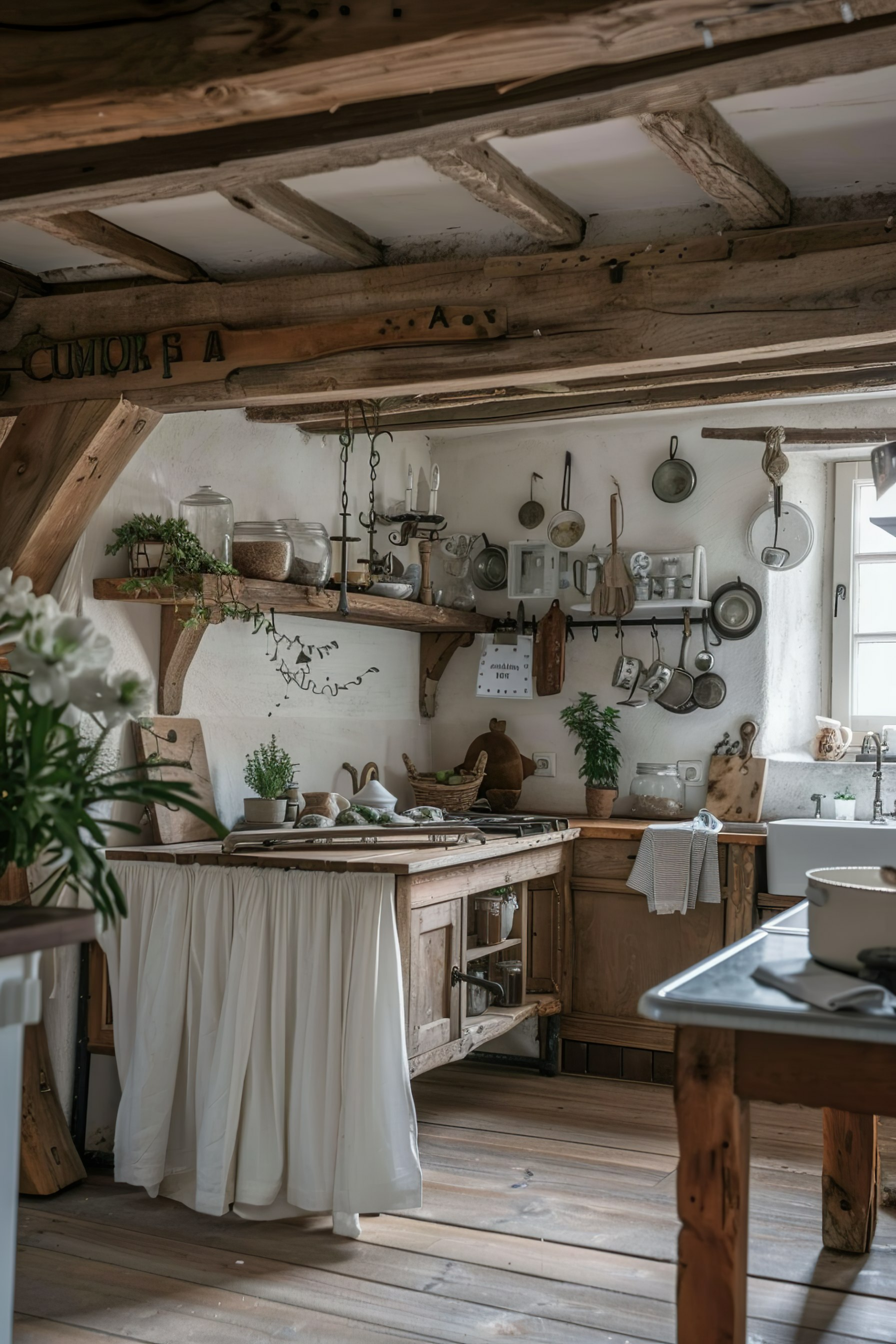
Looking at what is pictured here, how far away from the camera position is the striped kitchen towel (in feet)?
14.4

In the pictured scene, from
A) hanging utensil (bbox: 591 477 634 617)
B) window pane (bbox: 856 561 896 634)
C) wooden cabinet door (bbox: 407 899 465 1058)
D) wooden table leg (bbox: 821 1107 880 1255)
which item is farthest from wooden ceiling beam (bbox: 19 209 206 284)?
window pane (bbox: 856 561 896 634)

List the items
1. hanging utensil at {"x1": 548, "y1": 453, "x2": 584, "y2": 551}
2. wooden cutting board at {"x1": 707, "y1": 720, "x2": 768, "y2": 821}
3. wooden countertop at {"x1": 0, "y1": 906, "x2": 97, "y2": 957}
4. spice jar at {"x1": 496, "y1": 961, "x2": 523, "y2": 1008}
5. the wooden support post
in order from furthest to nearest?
hanging utensil at {"x1": 548, "y1": 453, "x2": 584, "y2": 551}, wooden cutting board at {"x1": 707, "y1": 720, "x2": 768, "y2": 821}, spice jar at {"x1": 496, "y1": 961, "x2": 523, "y2": 1008}, the wooden support post, wooden countertop at {"x1": 0, "y1": 906, "x2": 97, "y2": 957}

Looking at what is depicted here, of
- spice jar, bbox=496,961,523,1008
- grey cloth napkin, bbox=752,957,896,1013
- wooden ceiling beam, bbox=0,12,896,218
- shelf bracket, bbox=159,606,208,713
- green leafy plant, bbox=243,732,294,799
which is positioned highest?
wooden ceiling beam, bbox=0,12,896,218

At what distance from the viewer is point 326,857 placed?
136 inches

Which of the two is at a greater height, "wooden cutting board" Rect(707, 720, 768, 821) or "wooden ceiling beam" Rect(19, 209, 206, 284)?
"wooden ceiling beam" Rect(19, 209, 206, 284)

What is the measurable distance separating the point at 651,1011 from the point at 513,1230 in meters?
1.65

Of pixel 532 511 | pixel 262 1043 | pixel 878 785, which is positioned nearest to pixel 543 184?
pixel 262 1043

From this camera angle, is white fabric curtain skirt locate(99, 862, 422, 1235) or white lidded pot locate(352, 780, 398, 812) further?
white lidded pot locate(352, 780, 398, 812)

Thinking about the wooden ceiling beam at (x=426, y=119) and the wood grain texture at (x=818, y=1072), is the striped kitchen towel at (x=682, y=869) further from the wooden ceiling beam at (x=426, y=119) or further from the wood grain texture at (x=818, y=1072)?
the wooden ceiling beam at (x=426, y=119)

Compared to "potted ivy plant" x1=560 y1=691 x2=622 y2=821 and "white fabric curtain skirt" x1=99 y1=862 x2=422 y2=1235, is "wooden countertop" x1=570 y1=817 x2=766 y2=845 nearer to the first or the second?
"potted ivy plant" x1=560 y1=691 x2=622 y2=821

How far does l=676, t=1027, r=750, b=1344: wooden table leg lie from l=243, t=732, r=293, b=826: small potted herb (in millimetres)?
2300

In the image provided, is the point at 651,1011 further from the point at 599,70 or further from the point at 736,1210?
the point at 599,70

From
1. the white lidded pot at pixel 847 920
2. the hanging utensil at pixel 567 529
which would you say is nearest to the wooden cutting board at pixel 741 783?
the hanging utensil at pixel 567 529

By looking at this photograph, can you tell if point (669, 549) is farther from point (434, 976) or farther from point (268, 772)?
point (434, 976)
